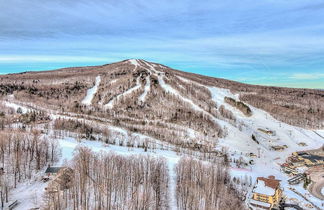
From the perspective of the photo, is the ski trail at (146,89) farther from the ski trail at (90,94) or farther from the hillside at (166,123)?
the ski trail at (90,94)

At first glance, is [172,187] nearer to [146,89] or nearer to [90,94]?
[146,89]

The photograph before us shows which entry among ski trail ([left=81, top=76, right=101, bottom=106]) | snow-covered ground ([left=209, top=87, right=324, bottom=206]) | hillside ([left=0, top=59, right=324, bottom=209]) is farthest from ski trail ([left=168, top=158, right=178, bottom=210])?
ski trail ([left=81, top=76, right=101, bottom=106])

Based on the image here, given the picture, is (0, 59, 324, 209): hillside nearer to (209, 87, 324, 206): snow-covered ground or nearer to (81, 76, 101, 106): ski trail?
(209, 87, 324, 206): snow-covered ground

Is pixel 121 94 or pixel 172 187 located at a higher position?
pixel 121 94

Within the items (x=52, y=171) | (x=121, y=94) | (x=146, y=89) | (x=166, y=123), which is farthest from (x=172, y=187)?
(x=146, y=89)

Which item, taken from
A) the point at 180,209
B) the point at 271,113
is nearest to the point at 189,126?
the point at 180,209

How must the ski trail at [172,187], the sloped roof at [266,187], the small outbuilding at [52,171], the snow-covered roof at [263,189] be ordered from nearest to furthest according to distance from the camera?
the ski trail at [172,187], the small outbuilding at [52,171], the snow-covered roof at [263,189], the sloped roof at [266,187]

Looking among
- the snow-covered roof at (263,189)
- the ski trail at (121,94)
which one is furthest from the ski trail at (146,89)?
the snow-covered roof at (263,189)

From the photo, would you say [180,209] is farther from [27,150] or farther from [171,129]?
[171,129]

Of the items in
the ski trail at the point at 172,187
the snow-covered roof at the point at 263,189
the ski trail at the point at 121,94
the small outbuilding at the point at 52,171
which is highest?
the ski trail at the point at 121,94
